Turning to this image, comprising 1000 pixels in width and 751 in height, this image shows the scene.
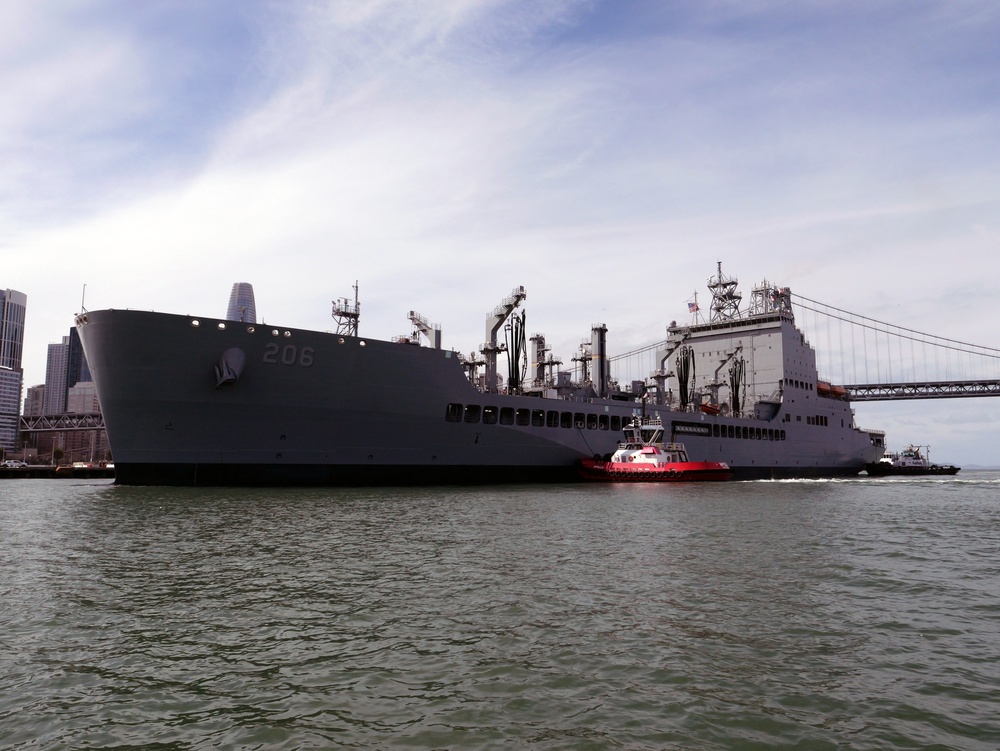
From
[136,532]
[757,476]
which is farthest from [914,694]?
[757,476]

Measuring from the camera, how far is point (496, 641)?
701cm

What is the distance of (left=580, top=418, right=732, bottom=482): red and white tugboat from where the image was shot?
124 feet

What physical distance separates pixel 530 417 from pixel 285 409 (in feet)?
45.9

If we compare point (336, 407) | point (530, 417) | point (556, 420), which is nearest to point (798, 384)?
point (556, 420)

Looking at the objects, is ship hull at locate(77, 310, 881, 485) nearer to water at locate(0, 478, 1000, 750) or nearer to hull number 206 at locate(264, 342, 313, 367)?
hull number 206 at locate(264, 342, 313, 367)

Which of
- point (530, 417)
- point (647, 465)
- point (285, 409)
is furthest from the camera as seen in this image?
point (647, 465)

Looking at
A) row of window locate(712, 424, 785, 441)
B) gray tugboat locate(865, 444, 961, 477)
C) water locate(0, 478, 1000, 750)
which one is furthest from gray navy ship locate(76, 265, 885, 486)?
gray tugboat locate(865, 444, 961, 477)

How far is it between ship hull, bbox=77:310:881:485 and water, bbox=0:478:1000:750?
459 inches

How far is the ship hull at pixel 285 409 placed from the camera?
25219 mm

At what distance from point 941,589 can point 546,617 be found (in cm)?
623

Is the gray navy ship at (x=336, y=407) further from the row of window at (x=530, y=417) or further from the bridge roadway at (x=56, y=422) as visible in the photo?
the bridge roadway at (x=56, y=422)

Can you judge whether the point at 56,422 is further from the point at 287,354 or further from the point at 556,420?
the point at 556,420

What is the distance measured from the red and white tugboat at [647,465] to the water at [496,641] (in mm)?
22846

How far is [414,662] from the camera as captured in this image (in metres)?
6.38
